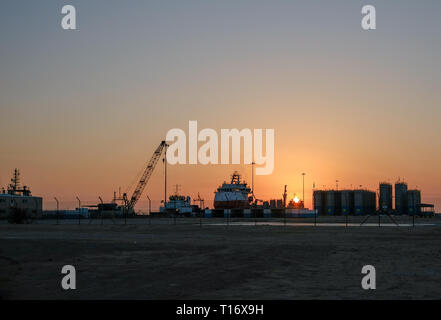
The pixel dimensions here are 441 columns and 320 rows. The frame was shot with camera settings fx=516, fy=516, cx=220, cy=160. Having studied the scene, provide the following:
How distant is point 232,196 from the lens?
162 metres

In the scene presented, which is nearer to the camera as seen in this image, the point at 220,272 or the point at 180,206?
the point at 220,272

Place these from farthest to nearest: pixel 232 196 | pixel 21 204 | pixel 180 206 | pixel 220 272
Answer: pixel 180 206 → pixel 232 196 → pixel 21 204 → pixel 220 272

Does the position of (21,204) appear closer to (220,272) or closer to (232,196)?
(232,196)

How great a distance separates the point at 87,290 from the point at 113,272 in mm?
4012

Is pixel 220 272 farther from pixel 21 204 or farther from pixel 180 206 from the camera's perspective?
pixel 180 206

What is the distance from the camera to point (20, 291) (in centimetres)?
1620

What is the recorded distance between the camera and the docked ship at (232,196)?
160250 millimetres

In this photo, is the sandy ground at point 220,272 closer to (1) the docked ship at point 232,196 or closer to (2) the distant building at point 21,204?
(2) the distant building at point 21,204

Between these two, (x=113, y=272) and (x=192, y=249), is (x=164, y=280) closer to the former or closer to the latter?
(x=113, y=272)

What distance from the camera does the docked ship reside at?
526ft

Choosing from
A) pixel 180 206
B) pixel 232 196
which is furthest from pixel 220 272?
pixel 180 206

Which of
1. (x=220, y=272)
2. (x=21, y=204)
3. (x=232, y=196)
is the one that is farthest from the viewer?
(x=232, y=196)
